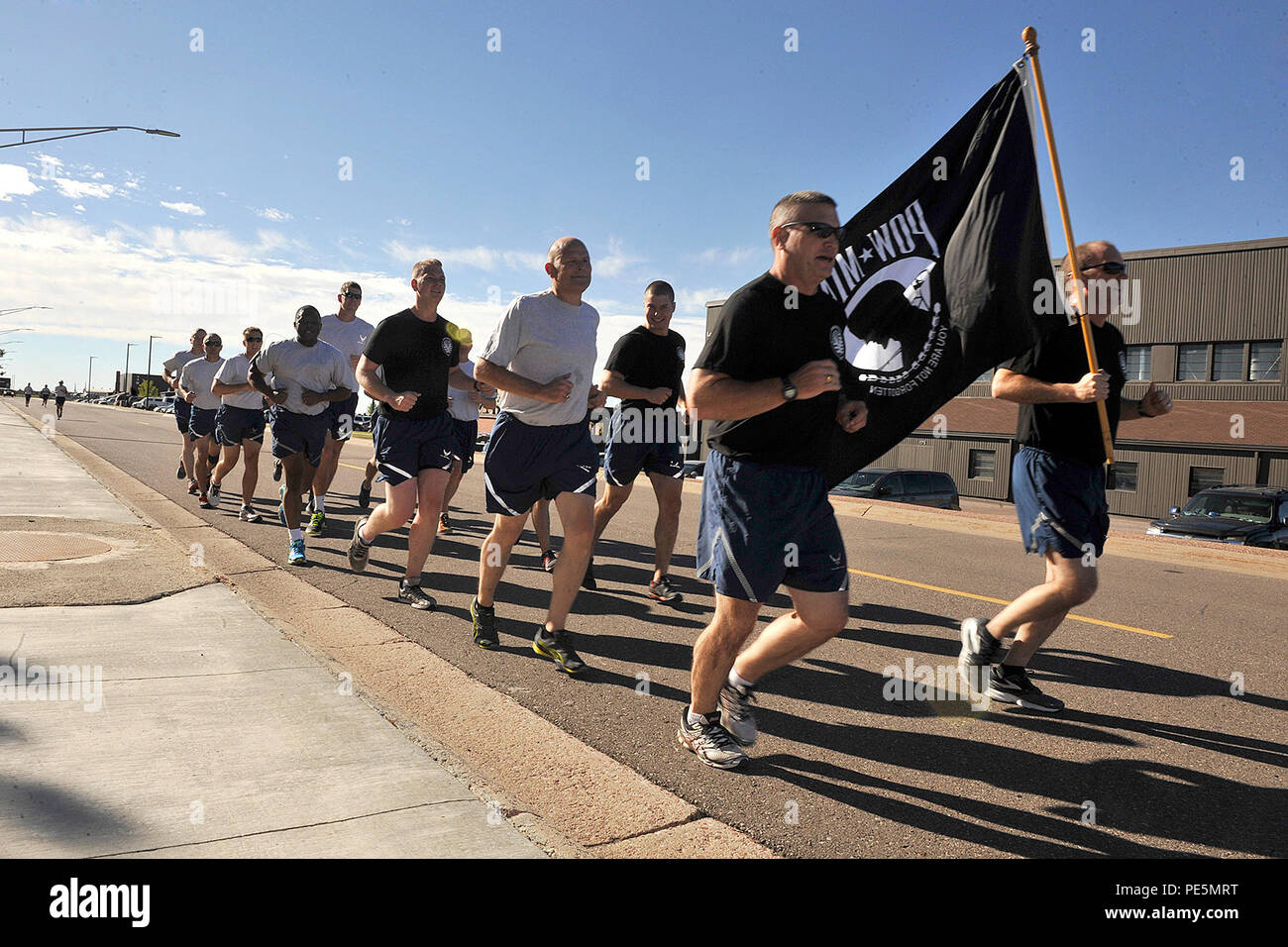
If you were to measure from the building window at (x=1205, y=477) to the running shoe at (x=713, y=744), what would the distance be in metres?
36.6

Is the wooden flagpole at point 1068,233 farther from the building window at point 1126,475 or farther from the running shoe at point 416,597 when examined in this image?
the building window at point 1126,475

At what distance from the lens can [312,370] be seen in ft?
26.8

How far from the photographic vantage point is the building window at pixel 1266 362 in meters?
32.8

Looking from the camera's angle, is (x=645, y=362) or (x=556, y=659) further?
(x=645, y=362)

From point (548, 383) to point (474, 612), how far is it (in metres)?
1.31

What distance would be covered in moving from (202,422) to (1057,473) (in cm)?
1055

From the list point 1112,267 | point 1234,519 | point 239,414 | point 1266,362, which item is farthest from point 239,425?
point 1266,362

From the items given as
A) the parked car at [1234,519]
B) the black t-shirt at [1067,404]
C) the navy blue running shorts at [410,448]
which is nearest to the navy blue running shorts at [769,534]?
the black t-shirt at [1067,404]

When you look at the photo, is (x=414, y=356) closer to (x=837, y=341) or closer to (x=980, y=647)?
(x=837, y=341)

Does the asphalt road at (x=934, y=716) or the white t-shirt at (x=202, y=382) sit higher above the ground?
the white t-shirt at (x=202, y=382)

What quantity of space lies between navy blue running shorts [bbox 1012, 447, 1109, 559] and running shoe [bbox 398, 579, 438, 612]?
3.48m

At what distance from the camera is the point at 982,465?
39.9m
